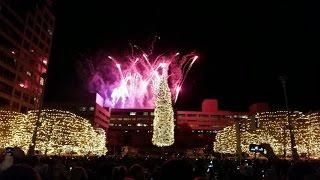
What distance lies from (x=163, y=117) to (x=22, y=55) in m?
53.1

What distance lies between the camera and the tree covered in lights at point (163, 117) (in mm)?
54684

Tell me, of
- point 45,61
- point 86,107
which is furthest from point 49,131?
point 86,107

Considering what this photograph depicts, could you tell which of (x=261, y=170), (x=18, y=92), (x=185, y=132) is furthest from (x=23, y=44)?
(x=261, y=170)

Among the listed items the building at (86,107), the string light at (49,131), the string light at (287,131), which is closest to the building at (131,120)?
the building at (86,107)

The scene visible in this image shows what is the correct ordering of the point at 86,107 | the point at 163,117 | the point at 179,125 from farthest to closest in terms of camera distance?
the point at 179,125 < the point at 86,107 < the point at 163,117

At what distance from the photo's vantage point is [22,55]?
93.1 metres

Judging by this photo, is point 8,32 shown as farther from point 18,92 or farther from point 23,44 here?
point 18,92

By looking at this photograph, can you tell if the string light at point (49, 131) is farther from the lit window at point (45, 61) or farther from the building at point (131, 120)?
the building at point (131, 120)

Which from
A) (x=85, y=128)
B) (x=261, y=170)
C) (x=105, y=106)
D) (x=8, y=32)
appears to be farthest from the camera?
(x=105, y=106)

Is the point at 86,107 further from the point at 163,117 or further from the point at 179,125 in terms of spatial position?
the point at 163,117

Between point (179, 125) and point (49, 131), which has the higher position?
point (179, 125)

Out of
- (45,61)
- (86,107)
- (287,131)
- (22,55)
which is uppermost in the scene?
(45,61)

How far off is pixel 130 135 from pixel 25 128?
3014 inches

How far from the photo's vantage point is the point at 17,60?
9019 cm
